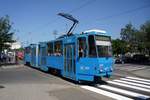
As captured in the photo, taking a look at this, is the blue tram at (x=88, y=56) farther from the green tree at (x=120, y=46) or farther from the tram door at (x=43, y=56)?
the green tree at (x=120, y=46)

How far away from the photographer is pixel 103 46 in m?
16.7

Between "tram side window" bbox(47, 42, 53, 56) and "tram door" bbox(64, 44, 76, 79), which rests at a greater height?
"tram side window" bbox(47, 42, 53, 56)

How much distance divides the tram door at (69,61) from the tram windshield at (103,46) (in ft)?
6.45

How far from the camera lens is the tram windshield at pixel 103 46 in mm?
16391

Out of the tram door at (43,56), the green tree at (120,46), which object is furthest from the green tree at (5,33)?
the green tree at (120,46)

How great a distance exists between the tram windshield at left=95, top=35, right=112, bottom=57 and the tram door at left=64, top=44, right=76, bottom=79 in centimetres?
196

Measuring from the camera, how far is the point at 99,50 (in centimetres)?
1638

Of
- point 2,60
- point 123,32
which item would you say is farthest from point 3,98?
point 123,32

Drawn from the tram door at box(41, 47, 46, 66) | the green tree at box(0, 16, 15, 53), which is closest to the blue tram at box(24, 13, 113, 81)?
the tram door at box(41, 47, 46, 66)

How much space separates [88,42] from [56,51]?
607 cm

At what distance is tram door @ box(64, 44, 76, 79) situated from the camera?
17764 mm

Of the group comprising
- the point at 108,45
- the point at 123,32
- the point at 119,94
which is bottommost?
the point at 119,94

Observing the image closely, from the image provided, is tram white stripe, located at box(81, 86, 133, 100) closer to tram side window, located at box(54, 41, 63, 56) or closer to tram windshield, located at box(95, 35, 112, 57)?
tram windshield, located at box(95, 35, 112, 57)

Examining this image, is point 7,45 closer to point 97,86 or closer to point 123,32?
point 97,86
